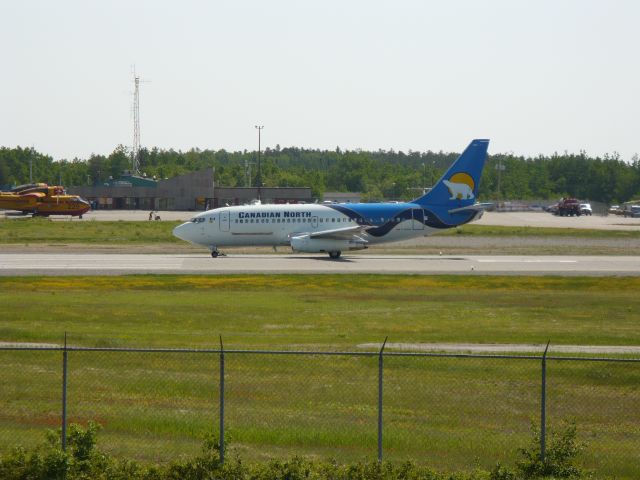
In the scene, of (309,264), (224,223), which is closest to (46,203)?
(224,223)

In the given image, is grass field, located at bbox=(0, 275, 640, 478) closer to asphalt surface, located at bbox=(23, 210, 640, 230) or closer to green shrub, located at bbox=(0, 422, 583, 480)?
green shrub, located at bbox=(0, 422, 583, 480)

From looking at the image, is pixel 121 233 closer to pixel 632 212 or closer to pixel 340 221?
pixel 340 221

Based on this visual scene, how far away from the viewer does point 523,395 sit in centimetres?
2148

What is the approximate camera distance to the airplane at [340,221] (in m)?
61.7

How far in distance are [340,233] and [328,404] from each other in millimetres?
40476

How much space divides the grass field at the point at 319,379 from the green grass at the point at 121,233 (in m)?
35.9

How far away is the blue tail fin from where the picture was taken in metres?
62.9

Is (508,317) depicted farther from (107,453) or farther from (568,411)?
(107,453)

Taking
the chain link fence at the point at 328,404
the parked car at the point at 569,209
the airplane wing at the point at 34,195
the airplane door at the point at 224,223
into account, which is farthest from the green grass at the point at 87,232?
the parked car at the point at 569,209

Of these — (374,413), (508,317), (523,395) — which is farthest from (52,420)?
(508,317)

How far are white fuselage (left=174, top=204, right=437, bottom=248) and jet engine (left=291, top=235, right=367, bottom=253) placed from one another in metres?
0.99

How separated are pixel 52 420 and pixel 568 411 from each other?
10.5 meters

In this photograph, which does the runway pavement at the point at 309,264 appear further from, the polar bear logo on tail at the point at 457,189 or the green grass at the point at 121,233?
the green grass at the point at 121,233

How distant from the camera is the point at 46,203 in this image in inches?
4498
